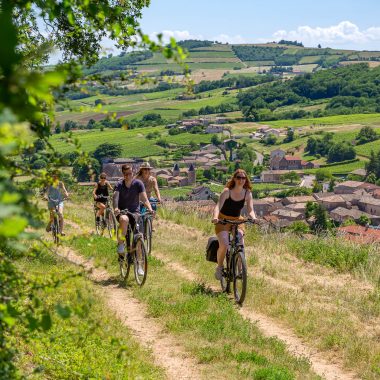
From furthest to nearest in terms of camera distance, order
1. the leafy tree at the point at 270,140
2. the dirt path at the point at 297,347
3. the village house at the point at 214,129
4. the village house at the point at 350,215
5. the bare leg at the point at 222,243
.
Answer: the village house at the point at 214,129 < the leafy tree at the point at 270,140 < the village house at the point at 350,215 < the bare leg at the point at 222,243 < the dirt path at the point at 297,347

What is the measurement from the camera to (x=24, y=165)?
2.83 m

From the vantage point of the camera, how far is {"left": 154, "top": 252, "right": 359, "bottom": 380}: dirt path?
21.5 feet

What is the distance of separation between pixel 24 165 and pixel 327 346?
5.52 meters

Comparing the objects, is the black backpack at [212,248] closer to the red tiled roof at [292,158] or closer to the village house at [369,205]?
the village house at [369,205]

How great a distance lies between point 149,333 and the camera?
763cm

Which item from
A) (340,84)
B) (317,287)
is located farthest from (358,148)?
(317,287)

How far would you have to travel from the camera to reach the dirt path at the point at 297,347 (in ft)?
21.5

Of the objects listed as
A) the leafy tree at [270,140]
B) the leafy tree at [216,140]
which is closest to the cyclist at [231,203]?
the leafy tree at [270,140]

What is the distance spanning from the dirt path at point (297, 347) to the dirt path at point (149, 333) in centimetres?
129

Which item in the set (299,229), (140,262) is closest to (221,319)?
(140,262)

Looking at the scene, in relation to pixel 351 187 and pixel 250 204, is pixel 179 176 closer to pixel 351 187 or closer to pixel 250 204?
pixel 351 187

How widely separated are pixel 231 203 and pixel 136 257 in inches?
80.9

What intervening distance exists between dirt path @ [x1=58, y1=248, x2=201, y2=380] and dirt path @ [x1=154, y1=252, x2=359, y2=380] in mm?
1285

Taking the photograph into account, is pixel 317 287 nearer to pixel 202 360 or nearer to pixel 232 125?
pixel 202 360
